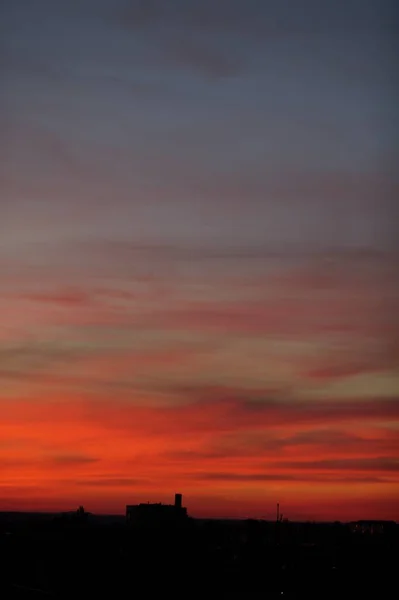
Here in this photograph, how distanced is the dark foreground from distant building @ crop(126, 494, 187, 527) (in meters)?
11.8

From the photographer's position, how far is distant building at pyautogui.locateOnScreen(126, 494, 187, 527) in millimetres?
74250

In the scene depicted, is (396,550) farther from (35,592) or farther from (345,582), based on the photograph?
(35,592)

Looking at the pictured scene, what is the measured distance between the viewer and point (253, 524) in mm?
66625

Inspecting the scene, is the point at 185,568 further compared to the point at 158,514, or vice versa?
the point at 158,514

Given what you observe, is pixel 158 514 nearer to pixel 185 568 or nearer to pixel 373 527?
pixel 373 527

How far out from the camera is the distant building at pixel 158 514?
244 ft

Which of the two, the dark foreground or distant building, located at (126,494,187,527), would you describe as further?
distant building, located at (126,494,187,527)

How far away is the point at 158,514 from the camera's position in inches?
2965

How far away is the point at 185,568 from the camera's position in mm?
46344

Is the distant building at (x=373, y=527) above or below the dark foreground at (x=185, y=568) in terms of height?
above

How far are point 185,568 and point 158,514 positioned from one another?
29.3 metres

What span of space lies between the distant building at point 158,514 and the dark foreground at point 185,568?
38.6 feet

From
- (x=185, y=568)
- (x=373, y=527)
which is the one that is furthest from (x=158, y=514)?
(x=185, y=568)

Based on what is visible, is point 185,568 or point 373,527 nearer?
point 185,568
